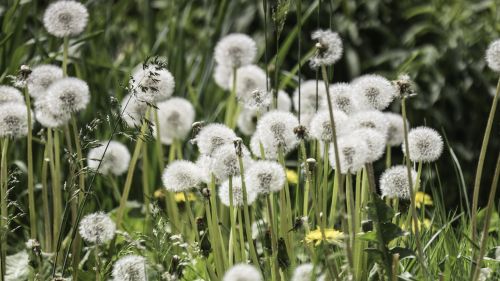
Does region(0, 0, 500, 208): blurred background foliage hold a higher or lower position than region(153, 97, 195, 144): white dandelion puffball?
higher

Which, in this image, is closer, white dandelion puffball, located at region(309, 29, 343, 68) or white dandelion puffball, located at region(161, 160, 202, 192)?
white dandelion puffball, located at region(309, 29, 343, 68)

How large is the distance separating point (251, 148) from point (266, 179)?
0.44 metres

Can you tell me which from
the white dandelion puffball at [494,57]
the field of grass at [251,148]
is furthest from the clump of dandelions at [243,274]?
the white dandelion puffball at [494,57]

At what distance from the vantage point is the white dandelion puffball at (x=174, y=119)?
2863 millimetres

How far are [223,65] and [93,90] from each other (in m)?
0.81

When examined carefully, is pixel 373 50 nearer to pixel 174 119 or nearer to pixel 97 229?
pixel 174 119

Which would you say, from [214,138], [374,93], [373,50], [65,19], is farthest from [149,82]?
[373,50]

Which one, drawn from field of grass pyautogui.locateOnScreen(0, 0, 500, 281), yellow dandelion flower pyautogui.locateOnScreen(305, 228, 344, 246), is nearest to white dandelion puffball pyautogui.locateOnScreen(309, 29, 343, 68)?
field of grass pyautogui.locateOnScreen(0, 0, 500, 281)

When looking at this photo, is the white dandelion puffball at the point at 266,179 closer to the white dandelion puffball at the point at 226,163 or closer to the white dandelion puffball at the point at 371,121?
the white dandelion puffball at the point at 226,163

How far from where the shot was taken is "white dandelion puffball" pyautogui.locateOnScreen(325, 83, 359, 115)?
2180 millimetres

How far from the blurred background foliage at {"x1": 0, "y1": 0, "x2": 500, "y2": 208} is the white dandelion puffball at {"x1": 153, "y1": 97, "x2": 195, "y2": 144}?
69cm

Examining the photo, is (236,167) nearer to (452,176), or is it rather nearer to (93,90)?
(93,90)

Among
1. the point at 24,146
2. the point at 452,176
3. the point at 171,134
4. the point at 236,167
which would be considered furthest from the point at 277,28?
the point at 452,176

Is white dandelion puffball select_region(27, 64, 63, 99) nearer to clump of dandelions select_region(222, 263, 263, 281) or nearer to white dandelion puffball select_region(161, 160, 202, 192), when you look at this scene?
white dandelion puffball select_region(161, 160, 202, 192)
